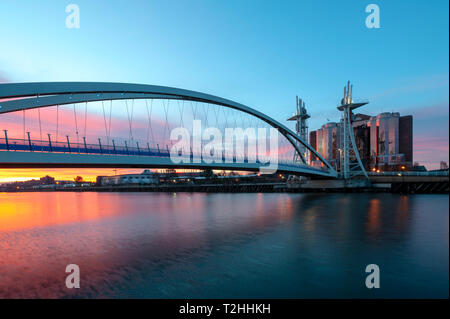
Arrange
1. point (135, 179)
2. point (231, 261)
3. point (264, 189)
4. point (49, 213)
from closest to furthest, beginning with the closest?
point (231, 261) < point (49, 213) < point (264, 189) < point (135, 179)

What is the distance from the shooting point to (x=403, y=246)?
464 inches

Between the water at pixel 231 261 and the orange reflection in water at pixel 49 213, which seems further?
the orange reflection in water at pixel 49 213

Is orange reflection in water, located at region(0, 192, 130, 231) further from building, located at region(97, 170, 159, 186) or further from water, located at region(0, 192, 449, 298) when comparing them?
building, located at region(97, 170, 159, 186)

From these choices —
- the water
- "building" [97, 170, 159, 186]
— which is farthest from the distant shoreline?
the water

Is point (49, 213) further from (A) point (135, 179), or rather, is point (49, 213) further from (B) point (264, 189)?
(A) point (135, 179)

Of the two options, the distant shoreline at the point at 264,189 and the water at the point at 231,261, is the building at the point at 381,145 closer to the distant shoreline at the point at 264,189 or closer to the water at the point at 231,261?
the distant shoreline at the point at 264,189

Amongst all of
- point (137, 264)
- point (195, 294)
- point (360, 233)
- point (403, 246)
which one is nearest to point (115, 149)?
point (137, 264)

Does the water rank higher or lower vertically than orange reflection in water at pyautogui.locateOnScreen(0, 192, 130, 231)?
higher

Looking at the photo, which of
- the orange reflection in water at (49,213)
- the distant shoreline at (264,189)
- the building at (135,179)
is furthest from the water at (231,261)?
the building at (135,179)

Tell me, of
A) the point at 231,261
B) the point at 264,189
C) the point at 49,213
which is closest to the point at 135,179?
the point at 264,189

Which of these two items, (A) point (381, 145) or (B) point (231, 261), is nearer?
(B) point (231, 261)

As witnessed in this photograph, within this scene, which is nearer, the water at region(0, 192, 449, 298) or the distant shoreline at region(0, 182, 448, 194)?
the water at region(0, 192, 449, 298)
